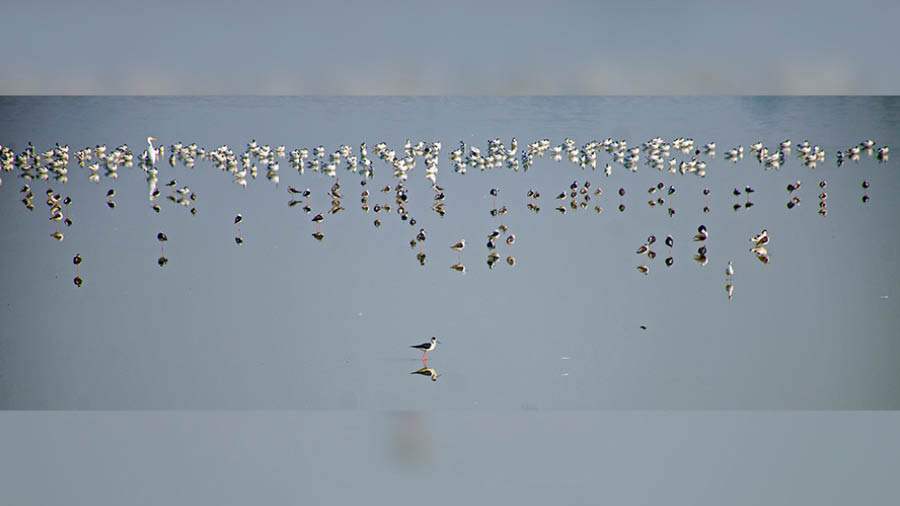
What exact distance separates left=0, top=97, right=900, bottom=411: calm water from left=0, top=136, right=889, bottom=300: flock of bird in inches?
1.3

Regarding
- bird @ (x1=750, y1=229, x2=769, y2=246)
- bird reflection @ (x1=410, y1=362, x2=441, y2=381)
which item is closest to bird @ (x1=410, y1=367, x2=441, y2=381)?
bird reflection @ (x1=410, y1=362, x2=441, y2=381)

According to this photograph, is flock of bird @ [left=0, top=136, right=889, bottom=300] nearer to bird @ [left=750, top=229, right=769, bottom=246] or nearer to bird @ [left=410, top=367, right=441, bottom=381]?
bird @ [left=750, top=229, right=769, bottom=246]

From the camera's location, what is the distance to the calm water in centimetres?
395

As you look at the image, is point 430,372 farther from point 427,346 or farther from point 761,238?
point 761,238

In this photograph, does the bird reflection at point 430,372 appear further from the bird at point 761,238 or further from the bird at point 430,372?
the bird at point 761,238

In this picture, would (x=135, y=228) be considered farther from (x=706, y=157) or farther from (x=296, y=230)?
(x=706, y=157)

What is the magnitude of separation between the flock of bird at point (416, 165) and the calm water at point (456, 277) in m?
0.03

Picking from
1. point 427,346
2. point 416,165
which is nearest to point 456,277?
point 427,346

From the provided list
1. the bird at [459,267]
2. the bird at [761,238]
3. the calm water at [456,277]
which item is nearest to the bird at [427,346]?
the calm water at [456,277]

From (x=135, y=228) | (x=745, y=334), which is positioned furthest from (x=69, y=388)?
(x=745, y=334)

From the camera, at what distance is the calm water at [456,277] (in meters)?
3.95

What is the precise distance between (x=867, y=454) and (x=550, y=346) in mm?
1540

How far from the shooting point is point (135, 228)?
404cm

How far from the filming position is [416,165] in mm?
4055
